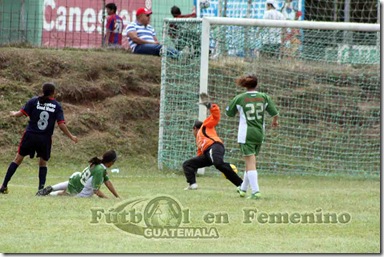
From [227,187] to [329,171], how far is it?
14.5 feet

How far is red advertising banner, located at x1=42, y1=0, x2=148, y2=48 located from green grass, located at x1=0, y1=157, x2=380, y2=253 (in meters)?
6.13

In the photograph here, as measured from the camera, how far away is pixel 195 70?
19141 millimetres

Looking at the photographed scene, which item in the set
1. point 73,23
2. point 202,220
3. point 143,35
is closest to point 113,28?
point 73,23

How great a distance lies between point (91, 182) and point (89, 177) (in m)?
0.08

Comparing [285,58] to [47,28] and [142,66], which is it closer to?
[142,66]

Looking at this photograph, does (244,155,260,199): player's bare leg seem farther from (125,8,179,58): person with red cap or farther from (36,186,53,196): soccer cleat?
(125,8,179,58): person with red cap

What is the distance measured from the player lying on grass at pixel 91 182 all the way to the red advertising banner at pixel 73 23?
10013 mm

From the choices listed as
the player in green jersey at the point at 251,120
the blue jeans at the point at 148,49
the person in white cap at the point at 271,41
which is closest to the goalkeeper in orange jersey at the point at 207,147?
the player in green jersey at the point at 251,120

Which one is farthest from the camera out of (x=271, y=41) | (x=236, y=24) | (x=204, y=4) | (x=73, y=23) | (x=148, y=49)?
(x=73, y=23)

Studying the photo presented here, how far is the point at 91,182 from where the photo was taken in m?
13.2

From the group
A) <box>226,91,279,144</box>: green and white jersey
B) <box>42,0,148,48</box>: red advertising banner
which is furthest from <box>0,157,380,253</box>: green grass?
<box>42,0,148,48</box>: red advertising banner

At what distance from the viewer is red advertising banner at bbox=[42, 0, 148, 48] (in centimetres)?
2308

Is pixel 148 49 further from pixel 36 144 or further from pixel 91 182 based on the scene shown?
pixel 91 182

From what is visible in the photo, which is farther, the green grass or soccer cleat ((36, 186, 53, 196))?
soccer cleat ((36, 186, 53, 196))
